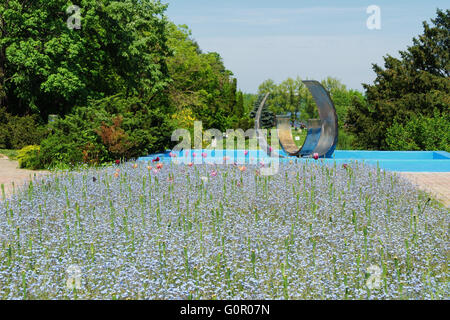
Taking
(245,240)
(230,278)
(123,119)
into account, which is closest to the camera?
(230,278)

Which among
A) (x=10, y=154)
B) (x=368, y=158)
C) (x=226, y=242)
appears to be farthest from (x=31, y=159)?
(x=368, y=158)

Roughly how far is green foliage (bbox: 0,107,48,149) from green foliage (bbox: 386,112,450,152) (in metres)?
14.2

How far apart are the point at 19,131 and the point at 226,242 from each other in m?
14.9

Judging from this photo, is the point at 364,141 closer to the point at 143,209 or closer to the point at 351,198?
the point at 351,198

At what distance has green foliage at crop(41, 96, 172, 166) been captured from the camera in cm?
1364

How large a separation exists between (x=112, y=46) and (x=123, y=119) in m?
7.81

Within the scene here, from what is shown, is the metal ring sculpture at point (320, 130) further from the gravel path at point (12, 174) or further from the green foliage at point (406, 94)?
the gravel path at point (12, 174)

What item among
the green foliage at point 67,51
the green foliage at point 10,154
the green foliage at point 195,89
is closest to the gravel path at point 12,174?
the green foliage at point 10,154

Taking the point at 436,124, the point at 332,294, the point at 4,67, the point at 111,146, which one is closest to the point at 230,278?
the point at 332,294

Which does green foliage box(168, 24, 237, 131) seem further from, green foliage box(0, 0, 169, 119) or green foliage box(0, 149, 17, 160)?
green foliage box(0, 149, 17, 160)

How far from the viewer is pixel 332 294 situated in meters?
4.55

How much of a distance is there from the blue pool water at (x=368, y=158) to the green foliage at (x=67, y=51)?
16.0ft

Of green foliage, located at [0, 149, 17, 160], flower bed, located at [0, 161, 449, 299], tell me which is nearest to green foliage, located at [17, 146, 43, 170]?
green foliage, located at [0, 149, 17, 160]

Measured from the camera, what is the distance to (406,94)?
2309cm
